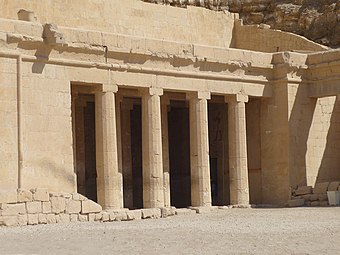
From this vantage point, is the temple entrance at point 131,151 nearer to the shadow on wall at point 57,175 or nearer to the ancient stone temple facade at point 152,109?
the ancient stone temple facade at point 152,109

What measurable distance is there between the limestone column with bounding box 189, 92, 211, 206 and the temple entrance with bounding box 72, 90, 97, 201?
425 centimetres

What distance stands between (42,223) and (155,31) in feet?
44.7

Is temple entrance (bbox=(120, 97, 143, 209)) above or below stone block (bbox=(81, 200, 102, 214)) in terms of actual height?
above

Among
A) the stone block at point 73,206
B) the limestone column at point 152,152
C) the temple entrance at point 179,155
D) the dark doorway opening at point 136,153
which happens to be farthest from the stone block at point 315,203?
the stone block at point 73,206

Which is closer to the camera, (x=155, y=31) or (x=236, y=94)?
(x=236, y=94)

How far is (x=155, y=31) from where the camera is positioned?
36.0 meters

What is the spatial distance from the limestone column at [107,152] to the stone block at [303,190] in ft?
25.4

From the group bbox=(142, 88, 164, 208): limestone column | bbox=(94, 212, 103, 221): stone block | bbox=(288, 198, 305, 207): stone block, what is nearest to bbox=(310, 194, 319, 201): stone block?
bbox=(288, 198, 305, 207): stone block

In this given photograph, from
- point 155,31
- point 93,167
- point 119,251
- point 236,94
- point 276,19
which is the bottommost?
point 119,251

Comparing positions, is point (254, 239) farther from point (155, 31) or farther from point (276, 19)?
point (276, 19)

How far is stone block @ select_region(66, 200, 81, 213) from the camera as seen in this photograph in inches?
1004

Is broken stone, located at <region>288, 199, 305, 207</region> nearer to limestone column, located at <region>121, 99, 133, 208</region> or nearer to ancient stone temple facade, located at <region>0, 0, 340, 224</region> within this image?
ancient stone temple facade, located at <region>0, 0, 340, 224</region>

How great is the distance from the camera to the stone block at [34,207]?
2433cm

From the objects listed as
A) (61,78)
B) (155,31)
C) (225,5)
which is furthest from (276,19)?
(61,78)
